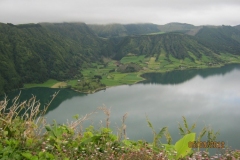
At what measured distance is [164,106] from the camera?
6266 cm

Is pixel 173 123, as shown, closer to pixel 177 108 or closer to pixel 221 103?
pixel 177 108

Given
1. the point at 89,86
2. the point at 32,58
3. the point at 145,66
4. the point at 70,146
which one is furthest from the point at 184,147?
the point at 145,66

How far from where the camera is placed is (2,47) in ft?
433

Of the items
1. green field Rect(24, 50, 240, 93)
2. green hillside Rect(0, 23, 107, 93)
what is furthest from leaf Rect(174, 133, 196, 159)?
green hillside Rect(0, 23, 107, 93)

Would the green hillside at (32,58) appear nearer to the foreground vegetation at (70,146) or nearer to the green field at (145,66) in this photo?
the green field at (145,66)

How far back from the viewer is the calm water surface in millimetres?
42394

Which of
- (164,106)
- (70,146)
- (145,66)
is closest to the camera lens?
(70,146)

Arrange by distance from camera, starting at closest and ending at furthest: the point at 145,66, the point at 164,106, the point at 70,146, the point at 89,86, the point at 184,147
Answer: the point at 184,147 → the point at 70,146 → the point at 164,106 → the point at 89,86 → the point at 145,66

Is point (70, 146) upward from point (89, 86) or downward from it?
upward

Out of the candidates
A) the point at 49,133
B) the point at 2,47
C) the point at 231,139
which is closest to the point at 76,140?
the point at 49,133

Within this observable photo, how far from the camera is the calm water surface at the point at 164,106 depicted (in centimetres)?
4239

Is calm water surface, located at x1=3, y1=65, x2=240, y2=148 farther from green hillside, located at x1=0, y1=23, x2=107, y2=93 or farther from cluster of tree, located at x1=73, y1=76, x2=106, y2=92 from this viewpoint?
green hillside, located at x1=0, y1=23, x2=107, y2=93

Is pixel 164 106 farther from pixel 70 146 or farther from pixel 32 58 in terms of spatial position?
pixel 32 58

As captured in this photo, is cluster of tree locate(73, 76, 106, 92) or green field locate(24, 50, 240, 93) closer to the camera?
cluster of tree locate(73, 76, 106, 92)
